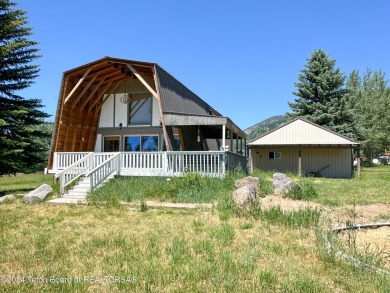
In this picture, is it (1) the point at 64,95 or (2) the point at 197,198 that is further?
(1) the point at 64,95

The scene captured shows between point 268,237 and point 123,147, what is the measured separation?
13861 mm

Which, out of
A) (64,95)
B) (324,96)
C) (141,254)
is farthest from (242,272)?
(324,96)

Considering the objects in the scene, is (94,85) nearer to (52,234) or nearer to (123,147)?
(123,147)

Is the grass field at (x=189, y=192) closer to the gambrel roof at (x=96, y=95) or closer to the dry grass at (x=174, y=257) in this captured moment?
the dry grass at (x=174, y=257)

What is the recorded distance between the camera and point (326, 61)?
120 feet

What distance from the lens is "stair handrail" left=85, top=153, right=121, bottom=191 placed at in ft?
41.5

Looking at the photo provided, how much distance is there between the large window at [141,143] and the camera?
59.8 feet

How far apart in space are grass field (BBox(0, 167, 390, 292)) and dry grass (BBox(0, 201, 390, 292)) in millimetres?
13

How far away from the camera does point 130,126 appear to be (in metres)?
18.6

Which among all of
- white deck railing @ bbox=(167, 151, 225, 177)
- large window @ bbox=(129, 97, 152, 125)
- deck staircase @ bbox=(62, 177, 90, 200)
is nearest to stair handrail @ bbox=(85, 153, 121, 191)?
deck staircase @ bbox=(62, 177, 90, 200)

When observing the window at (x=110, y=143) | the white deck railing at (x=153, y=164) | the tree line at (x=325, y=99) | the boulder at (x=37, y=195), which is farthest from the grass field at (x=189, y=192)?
the tree line at (x=325, y=99)

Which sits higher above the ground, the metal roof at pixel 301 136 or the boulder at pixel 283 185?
the metal roof at pixel 301 136

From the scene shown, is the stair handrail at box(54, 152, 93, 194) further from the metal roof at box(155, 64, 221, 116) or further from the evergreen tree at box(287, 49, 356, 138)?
the evergreen tree at box(287, 49, 356, 138)

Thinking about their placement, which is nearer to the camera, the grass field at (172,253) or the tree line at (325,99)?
the grass field at (172,253)
